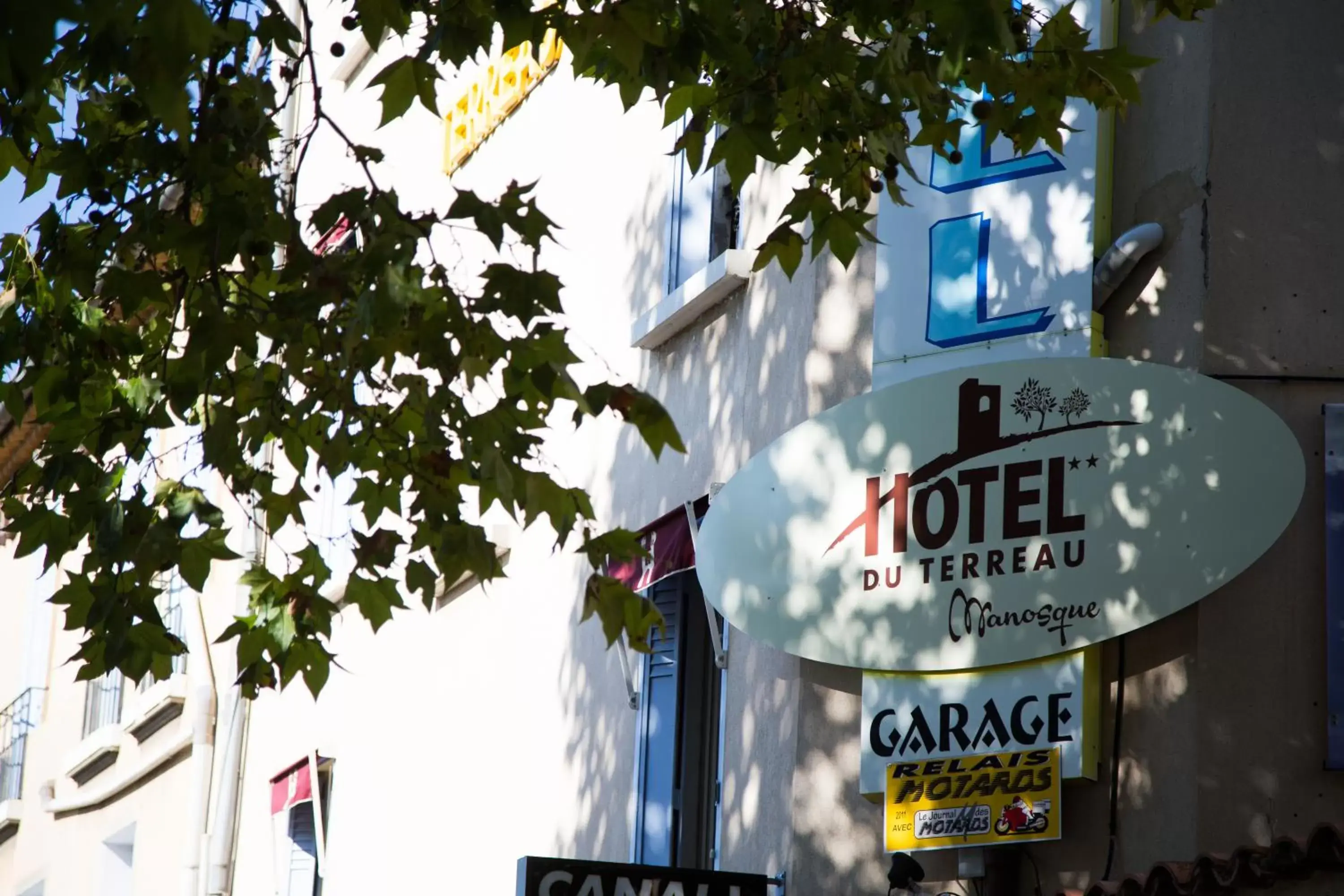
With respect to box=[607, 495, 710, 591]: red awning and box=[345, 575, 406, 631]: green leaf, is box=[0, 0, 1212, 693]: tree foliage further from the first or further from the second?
box=[607, 495, 710, 591]: red awning

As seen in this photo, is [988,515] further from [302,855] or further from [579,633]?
[302,855]

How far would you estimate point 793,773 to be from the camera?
802cm

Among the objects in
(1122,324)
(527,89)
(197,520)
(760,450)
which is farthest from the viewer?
(527,89)

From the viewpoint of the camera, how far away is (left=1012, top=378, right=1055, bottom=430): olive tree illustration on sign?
24.5ft

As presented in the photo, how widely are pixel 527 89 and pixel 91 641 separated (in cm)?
731

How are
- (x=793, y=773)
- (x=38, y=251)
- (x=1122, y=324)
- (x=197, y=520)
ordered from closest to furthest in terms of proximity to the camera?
(x=197, y=520) < (x=38, y=251) < (x=1122, y=324) < (x=793, y=773)

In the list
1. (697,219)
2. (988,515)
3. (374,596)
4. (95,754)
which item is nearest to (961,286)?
(988,515)

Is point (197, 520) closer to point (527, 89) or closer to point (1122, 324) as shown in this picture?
point (1122, 324)

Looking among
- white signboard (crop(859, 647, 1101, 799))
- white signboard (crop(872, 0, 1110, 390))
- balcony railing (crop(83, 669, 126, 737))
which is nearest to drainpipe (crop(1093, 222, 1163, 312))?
white signboard (crop(872, 0, 1110, 390))

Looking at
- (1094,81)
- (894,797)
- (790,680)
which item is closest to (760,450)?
(790,680)

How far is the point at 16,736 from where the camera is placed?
71.8 ft

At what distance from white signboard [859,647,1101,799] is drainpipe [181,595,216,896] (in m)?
8.64

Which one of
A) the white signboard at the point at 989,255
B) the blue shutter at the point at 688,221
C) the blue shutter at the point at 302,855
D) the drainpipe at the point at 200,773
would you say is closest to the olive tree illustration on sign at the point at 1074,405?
the white signboard at the point at 989,255

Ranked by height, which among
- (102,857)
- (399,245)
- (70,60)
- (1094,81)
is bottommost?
(102,857)
